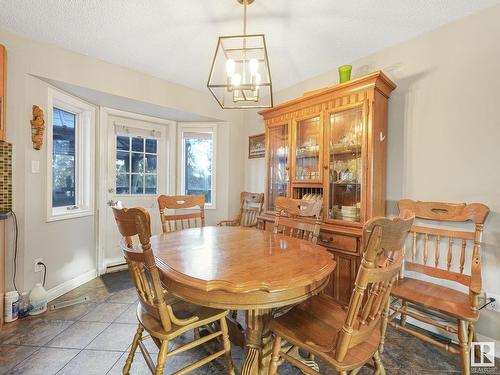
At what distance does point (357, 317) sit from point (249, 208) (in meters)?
2.40

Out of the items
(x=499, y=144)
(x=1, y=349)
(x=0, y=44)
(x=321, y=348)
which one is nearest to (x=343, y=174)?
(x=499, y=144)

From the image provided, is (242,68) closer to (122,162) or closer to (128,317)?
(122,162)

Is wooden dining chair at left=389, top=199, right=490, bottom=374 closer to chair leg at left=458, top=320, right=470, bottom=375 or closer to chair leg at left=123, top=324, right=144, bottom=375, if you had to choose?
chair leg at left=458, top=320, right=470, bottom=375

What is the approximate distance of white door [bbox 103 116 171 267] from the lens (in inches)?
122

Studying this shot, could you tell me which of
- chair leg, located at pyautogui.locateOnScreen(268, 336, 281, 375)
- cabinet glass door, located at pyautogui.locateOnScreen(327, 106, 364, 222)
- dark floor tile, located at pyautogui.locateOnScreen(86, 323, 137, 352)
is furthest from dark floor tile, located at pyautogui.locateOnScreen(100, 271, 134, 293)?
cabinet glass door, located at pyautogui.locateOnScreen(327, 106, 364, 222)

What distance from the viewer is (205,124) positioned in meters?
3.61

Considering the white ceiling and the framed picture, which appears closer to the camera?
the white ceiling

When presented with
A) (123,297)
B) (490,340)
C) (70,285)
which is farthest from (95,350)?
(490,340)

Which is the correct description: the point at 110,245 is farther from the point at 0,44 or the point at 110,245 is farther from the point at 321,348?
the point at 321,348

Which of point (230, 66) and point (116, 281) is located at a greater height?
point (230, 66)

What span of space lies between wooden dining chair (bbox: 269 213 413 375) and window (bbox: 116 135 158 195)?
2.78 metres

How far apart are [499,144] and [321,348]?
1.83m

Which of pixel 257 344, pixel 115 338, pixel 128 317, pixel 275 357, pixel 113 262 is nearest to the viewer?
pixel 275 357

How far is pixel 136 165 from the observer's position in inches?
131
